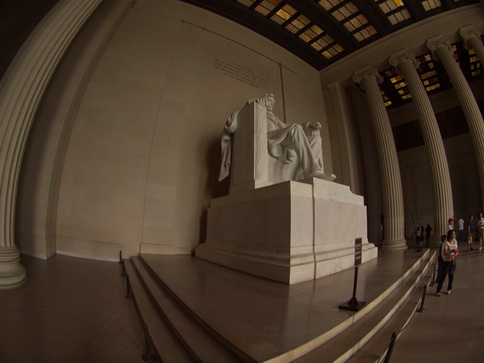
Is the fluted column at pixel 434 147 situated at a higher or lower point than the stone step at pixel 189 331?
higher

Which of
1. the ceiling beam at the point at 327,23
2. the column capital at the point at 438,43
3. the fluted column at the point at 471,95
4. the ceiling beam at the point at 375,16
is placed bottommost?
the fluted column at the point at 471,95

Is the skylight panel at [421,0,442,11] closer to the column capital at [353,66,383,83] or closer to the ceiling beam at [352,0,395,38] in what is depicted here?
the ceiling beam at [352,0,395,38]

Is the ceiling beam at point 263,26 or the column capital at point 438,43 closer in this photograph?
the ceiling beam at point 263,26

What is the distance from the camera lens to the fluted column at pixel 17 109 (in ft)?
9.34

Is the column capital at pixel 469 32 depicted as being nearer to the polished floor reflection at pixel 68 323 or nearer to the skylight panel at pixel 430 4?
the skylight panel at pixel 430 4

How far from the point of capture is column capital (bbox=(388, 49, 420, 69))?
10.5 meters

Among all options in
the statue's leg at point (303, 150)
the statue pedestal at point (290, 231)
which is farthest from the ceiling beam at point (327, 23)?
the statue pedestal at point (290, 231)

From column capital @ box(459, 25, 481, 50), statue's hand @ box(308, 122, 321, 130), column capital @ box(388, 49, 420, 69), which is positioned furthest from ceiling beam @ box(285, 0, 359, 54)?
statue's hand @ box(308, 122, 321, 130)

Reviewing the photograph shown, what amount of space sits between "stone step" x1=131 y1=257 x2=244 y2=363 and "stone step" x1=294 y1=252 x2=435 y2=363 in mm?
474

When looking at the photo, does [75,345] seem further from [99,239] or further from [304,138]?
[304,138]

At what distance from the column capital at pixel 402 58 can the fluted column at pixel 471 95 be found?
867mm

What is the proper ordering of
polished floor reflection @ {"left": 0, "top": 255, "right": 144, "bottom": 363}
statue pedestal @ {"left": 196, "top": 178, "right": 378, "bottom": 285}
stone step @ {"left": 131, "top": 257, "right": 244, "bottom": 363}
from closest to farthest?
stone step @ {"left": 131, "top": 257, "right": 244, "bottom": 363}, polished floor reflection @ {"left": 0, "top": 255, "right": 144, "bottom": 363}, statue pedestal @ {"left": 196, "top": 178, "right": 378, "bottom": 285}

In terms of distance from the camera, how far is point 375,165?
13516 millimetres

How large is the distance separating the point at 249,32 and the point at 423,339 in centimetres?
1123
